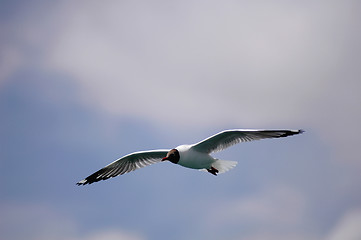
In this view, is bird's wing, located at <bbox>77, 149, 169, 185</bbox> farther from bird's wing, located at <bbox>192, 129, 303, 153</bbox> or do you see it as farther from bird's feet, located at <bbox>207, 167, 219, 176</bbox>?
bird's wing, located at <bbox>192, 129, 303, 153</bbox>

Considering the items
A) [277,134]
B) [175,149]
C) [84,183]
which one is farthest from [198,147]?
[84,183]

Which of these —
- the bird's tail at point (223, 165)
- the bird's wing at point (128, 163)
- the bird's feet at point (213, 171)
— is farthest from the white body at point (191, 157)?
the bird's wing at point (128, 163)

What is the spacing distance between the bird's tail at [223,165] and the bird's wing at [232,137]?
70cm

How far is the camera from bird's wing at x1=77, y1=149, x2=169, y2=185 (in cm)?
1418

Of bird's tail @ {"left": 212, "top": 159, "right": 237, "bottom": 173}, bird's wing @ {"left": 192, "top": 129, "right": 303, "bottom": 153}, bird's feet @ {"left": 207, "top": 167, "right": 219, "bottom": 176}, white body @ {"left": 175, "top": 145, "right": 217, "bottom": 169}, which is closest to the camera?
bird's wing @ {"left": 192, "top": 129, "right": 303, "bottom": 153}

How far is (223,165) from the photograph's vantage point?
1333 cm

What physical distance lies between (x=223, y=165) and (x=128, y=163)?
2969mm

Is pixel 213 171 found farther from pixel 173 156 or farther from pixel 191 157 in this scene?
pixel 173 156

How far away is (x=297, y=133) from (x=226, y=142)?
1.83 meters

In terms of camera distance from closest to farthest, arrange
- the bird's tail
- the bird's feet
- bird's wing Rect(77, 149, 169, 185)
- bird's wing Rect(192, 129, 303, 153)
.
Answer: bird's wing Rect(192, 129, 303, 153)
the bird's tail
the bird's feet
bird's wing Rect(77, 149, 169, 185)

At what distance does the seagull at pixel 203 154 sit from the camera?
12.1 meters

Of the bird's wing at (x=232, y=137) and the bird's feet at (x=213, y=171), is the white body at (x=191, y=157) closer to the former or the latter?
the bird's wing at (x=232, y=137)

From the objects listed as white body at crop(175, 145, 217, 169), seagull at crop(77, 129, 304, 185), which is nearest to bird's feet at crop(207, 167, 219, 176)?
seagull at crop(77, 129, 304, 185)

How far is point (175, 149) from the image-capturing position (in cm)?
1282
